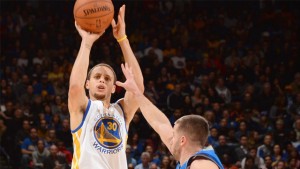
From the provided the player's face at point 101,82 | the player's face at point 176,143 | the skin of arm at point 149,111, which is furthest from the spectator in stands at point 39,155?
the player's face at point 176,143

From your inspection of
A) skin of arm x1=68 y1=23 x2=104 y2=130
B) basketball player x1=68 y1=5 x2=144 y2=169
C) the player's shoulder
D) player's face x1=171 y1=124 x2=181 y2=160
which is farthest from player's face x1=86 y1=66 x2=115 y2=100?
the player's shoulder

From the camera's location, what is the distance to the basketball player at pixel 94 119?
548 centimetres

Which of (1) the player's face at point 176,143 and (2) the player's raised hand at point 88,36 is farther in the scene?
(2) the player's raised hand at point 88,36

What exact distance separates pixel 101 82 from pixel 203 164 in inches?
78.5

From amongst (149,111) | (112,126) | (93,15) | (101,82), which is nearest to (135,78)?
(101,82)

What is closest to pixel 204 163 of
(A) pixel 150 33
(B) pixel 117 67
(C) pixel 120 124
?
(C) pixel 120 124

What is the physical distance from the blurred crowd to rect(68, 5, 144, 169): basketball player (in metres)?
5.53

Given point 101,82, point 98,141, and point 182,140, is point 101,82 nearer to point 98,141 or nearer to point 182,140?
point 98,141

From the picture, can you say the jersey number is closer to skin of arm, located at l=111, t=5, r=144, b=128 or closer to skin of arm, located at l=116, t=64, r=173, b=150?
skin of arm, located at l=111, t=5, r=144, b=128

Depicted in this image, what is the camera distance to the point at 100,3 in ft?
19.6

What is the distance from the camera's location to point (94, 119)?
5.60 m

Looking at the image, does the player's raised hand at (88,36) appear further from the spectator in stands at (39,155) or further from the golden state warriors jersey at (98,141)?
the spectator in stands at (39,155)

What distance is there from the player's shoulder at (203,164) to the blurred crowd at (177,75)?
7.27 meters

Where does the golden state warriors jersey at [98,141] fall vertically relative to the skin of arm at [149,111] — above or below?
below
